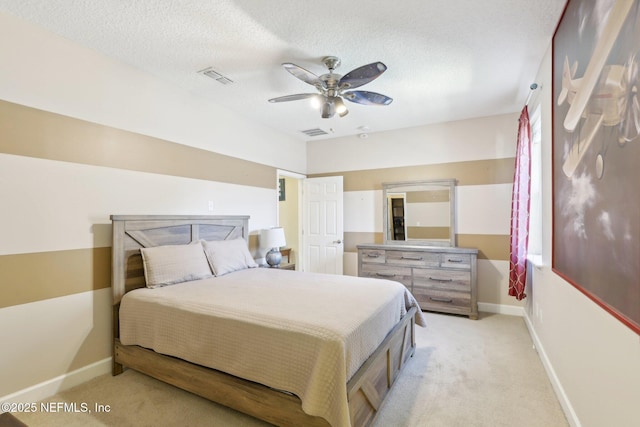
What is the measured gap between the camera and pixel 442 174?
4.61 m

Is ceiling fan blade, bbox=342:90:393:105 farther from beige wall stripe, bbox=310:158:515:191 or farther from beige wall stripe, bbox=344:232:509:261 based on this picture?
beige wall stripe, bbox=344:232:509:261

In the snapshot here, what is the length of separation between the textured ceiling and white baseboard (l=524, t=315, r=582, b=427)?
104 inches

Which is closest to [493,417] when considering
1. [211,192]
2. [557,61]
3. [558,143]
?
[558,143]

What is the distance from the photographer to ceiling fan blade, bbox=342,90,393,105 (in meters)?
2.81

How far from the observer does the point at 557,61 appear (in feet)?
7.26

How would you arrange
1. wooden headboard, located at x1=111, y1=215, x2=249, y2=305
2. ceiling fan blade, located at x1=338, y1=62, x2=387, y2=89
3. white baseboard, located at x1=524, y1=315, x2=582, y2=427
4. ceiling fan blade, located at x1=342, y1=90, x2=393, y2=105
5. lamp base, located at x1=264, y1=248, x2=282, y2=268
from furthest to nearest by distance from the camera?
lamp base, located at x1=264, y1=248, x2=282, y2=268, ceiling fan blade, located at x1=342, y1=90, x2=393, y2=105, wooden headboard, located at x1=111, y1=215, x2=249, y2=305, ceiling fan blade, located at x1=338, y1=62, x2=387, y2=89, white baseboard, located at x1=524, y1=315, x2=582, y2=427

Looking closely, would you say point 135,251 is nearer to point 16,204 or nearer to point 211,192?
point 16,204

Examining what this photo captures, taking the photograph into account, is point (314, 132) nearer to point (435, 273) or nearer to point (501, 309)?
point (435, 273)

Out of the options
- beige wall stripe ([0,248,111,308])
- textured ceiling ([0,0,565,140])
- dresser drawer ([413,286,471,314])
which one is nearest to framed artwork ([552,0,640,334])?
textured ceiling ([0,0,565,140])

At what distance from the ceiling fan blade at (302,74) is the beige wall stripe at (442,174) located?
2587mm

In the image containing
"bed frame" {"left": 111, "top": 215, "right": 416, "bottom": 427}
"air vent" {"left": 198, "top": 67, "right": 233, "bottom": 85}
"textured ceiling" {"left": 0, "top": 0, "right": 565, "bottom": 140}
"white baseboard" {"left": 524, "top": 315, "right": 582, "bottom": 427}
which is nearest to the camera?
"bed frame" {"left": 111, "top": 215, "right": 416, "bottom": 427}

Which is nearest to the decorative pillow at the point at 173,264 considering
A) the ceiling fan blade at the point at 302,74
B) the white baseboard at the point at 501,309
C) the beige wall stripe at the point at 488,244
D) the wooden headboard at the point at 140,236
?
the wooden headboard at the point at 140,236

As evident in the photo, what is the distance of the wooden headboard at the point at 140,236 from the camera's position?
2.66 m

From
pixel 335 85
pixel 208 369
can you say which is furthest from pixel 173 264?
pixel 335 85
